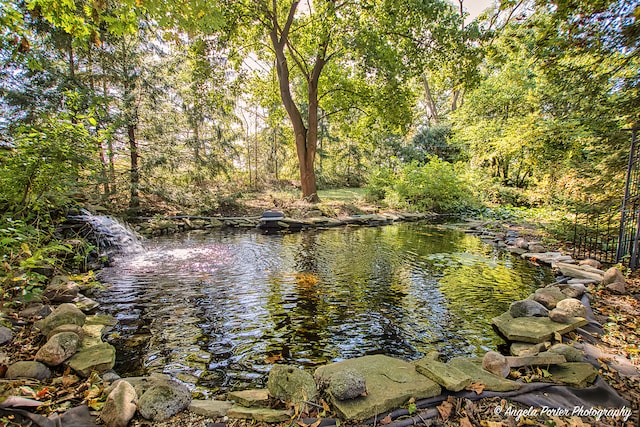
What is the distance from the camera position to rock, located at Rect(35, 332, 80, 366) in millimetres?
2199

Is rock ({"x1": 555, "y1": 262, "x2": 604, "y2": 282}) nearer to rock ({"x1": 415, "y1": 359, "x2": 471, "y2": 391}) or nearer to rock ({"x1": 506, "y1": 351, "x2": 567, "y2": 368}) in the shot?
rock ({"x1": 506, "y1": 351, "x2": 567, "y2": 368})

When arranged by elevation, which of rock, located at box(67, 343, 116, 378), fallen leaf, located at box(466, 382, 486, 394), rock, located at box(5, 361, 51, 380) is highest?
rock, located at box(5, 361, 51, 380)

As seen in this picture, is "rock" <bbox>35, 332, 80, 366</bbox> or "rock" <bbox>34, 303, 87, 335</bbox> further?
"rock" <bbox>34, 303, 87, 335</bbox>

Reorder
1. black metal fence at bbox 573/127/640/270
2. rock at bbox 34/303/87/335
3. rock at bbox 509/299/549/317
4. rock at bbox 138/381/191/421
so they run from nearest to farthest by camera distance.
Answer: rock at bbox 138/381/191/421 < rock at bbox 34/303/87/335 < rock at bbox 509/299/549/317 < black metal fence at bbox 573/127/640/270

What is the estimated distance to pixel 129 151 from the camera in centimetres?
915

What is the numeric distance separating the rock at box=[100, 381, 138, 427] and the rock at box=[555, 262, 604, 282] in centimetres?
540

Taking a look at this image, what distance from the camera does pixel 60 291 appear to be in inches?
136

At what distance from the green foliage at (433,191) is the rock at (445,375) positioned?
11340mm

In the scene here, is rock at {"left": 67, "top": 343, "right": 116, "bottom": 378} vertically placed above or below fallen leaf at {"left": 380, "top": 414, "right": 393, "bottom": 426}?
above

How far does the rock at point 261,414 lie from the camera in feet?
5.60

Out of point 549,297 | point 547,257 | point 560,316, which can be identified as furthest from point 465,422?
point 547,257

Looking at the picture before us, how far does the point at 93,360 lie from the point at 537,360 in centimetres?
324

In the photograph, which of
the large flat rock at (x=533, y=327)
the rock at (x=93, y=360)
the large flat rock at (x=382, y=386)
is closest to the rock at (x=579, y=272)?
the large flat rock at (x=533, y=327)

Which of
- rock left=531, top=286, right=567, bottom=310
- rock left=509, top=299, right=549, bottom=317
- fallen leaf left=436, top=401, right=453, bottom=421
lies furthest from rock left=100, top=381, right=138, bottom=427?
rock left=531, top=286, right=567, bottom=310
